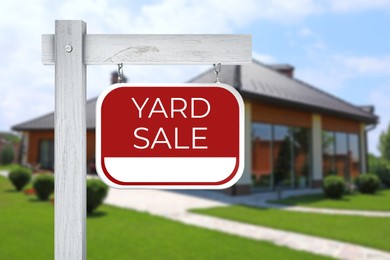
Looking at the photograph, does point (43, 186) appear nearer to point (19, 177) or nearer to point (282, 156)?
point (19, 177)

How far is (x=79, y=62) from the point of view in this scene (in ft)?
6.25

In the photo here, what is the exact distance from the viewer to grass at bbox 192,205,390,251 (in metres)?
7.25

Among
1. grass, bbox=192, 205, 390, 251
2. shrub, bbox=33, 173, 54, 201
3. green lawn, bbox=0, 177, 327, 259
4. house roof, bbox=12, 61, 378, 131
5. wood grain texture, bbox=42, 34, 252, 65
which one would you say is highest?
house roof, bbox=12, 61, 378, 131

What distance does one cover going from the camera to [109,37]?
196cm

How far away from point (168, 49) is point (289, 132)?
15376 mm

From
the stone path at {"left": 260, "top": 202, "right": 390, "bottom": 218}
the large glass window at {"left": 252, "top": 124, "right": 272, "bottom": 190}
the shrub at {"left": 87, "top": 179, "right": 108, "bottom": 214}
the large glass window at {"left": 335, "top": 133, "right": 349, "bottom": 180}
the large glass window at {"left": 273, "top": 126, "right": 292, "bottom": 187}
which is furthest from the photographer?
the large glass window at {"left": 335, "top": 133, "right": 349, "bottom": 180}

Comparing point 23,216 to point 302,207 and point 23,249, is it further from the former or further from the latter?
point 302,207

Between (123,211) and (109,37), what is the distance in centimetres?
812

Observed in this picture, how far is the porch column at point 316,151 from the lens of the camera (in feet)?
57.4

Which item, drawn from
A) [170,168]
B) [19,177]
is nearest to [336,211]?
[170,168]

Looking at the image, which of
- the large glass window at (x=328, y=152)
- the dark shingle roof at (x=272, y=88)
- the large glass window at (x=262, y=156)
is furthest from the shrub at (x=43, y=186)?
the large glass window at (x=328, y=152)

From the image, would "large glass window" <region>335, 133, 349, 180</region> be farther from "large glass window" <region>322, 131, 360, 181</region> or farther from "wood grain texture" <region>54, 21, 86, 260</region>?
"wood grain texture" <region>54, 21, 86, 260</region>

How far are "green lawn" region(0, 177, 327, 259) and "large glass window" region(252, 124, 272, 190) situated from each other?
277 inches

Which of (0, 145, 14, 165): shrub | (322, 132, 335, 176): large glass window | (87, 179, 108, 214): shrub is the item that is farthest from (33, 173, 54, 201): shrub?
(0, 145, 14, 165): shrub
